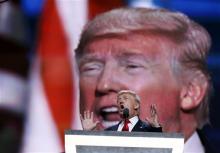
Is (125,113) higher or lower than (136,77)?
lower

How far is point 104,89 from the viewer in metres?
5.38

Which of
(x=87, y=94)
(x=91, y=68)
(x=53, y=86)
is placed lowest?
(x=87, y=94)

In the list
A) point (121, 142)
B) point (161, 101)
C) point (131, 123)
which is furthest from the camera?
point (161, 101)

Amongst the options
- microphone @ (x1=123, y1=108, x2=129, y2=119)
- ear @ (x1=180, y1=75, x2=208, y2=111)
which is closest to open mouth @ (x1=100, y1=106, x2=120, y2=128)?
ear @ (x1=180, y1=75, x2=208, y2=111)

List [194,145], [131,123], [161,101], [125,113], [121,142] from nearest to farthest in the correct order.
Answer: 1. [121,142]
2. [125,113]
3. [131,123]
4. [161,101]
5. [194,145]

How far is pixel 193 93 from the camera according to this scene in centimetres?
541

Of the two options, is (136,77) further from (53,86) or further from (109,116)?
(53,86)

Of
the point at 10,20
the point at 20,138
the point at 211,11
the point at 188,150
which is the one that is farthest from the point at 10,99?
the point at 211,11

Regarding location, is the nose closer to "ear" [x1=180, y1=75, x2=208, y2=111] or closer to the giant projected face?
the giant projected face

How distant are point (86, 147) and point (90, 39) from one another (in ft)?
9.92

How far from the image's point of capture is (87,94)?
5.48 metres

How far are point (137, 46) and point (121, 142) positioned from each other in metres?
2.87

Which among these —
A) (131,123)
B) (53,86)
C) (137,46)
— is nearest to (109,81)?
(137,46)

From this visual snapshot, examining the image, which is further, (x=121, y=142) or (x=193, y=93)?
(x=193, y=93)
